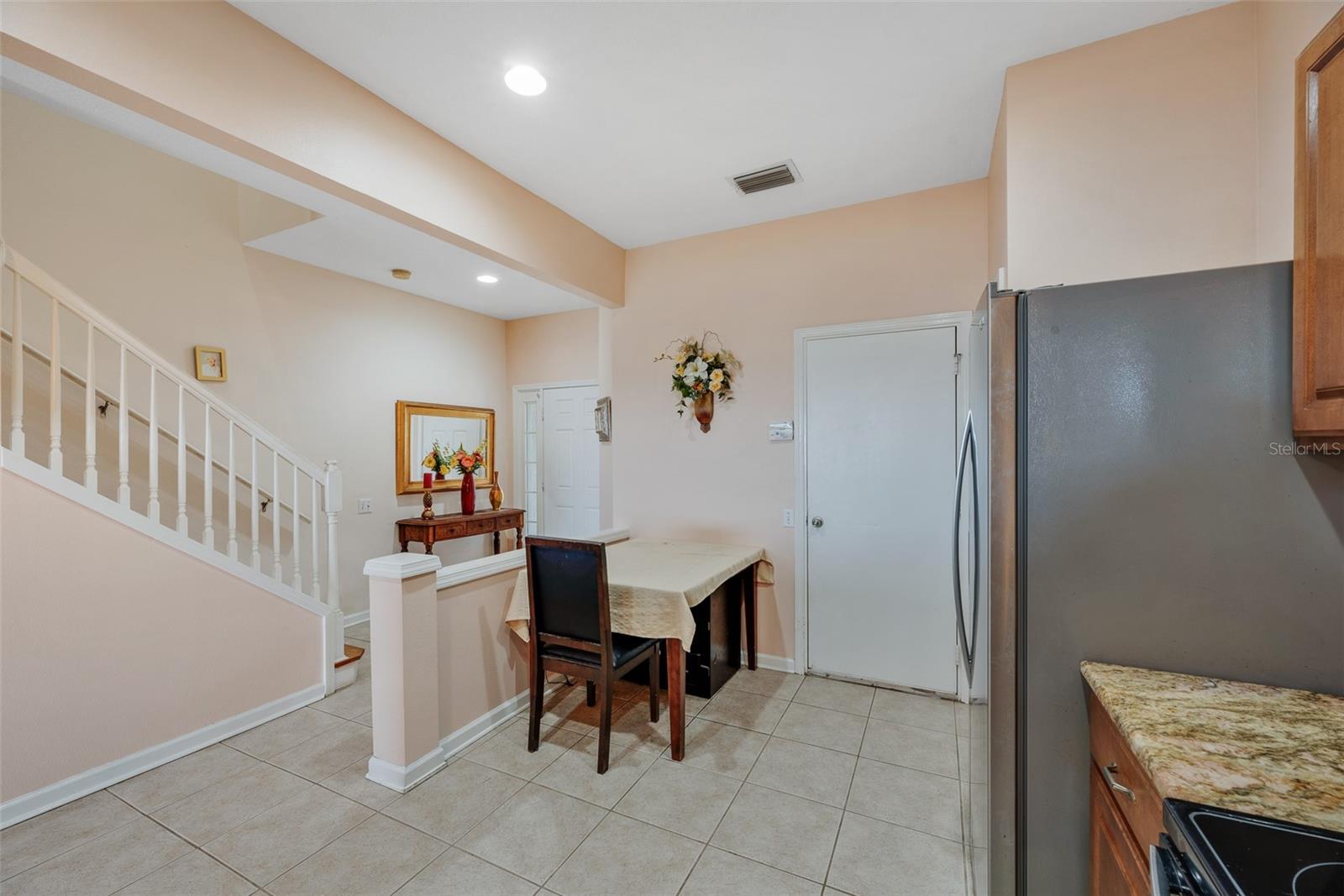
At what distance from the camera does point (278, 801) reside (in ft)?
6.83

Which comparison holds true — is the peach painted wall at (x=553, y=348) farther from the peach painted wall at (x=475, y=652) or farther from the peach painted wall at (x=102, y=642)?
the peach painted wall at (x=102, y=642)

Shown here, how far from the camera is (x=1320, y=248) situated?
3.43 feet

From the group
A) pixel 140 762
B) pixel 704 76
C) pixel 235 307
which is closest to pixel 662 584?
pixel 704 76

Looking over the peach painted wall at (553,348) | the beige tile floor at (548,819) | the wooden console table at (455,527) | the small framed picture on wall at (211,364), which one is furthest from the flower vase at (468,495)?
the beige tile floor at (548,819)

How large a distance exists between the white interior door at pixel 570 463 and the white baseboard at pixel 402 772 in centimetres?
295

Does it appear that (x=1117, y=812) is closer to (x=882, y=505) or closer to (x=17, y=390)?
(x=882, y=505)

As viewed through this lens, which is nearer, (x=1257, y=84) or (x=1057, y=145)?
(x=1257, y=84)

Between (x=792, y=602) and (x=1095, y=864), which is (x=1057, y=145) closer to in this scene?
(x=1095, y=864)

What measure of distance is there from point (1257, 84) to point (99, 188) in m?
5.20

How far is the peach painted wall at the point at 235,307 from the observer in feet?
9.10

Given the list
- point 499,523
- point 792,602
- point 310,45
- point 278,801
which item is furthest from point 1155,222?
point 499,523

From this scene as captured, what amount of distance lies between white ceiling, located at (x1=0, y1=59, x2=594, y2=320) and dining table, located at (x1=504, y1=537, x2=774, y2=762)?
2.01 meters

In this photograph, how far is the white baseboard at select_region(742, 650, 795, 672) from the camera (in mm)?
3264

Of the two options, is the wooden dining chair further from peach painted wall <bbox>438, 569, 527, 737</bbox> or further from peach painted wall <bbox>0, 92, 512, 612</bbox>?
peach painted wall <bbox>0, 92, 512, 612</bbox>
